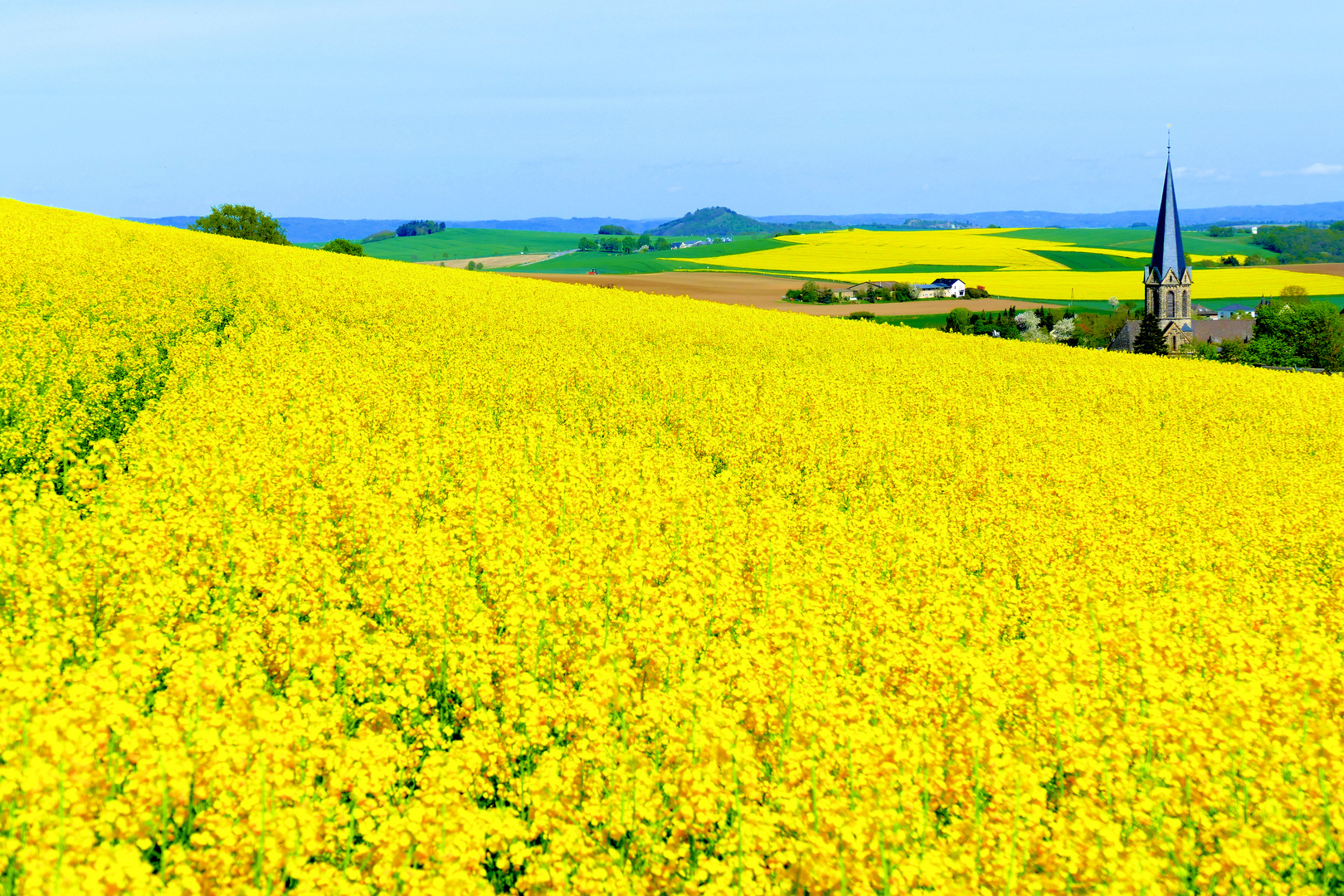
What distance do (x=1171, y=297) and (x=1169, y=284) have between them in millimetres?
1218

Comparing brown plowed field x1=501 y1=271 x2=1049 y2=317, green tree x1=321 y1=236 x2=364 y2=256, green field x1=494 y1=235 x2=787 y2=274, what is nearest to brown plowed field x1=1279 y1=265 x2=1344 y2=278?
brown plowed field x1=501 y1=271 x2=1049 y2=317

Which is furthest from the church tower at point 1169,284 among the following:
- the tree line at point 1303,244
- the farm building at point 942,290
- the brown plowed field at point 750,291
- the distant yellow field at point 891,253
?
the tree line at point 1303,244

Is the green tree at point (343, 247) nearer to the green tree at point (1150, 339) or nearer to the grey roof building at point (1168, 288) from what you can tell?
the green tree at point (1150, 339)

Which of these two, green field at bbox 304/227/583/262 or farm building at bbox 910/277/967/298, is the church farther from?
green field at bbox 304/227/583/262

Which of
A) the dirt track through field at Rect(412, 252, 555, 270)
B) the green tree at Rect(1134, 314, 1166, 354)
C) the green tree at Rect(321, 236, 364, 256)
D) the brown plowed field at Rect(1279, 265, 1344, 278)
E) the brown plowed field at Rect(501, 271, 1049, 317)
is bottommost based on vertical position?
the green tree at Rect(1134, 314, 1166, 354)

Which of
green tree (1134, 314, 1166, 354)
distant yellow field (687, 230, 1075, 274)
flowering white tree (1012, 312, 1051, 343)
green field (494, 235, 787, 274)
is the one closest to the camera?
green tree (1134, 314, 1166, 354)

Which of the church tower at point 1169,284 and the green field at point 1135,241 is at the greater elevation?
the green field at point 1135,241

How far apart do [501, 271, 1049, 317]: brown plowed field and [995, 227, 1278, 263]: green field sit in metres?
71.3

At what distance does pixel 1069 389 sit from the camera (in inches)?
877

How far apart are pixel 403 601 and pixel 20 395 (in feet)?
26.1

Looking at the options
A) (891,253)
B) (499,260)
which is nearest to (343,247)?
(499,260)

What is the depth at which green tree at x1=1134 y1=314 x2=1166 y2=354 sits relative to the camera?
2751 inches

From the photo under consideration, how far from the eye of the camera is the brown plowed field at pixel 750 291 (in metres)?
56.4

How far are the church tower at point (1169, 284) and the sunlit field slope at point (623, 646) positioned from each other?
72.8 metres
